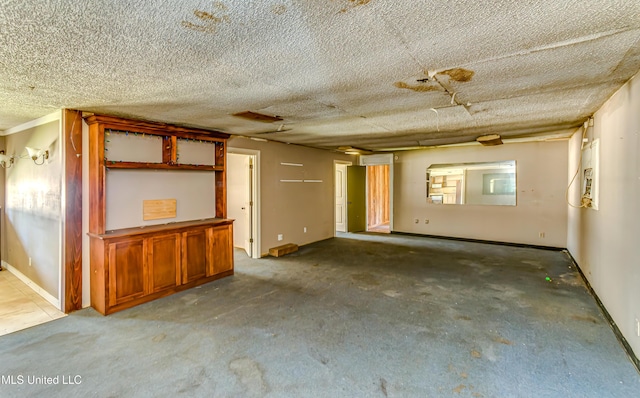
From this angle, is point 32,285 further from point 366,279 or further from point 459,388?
point 459,388

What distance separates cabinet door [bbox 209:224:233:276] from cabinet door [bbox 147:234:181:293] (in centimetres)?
52

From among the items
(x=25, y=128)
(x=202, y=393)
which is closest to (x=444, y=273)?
(x=202, y=393)

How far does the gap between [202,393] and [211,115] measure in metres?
2.76

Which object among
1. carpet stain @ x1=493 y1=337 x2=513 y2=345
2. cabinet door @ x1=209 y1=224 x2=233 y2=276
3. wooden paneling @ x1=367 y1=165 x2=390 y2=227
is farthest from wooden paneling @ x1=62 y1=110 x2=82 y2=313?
wooden paneling @ x1=367 y1=165 x2=390 y2=227

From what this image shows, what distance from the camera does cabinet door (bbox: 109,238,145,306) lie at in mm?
3262

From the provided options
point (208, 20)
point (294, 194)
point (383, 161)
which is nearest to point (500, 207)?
point (383, 161)

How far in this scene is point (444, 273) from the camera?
4.54m

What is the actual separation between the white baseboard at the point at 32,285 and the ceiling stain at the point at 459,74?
4490mm

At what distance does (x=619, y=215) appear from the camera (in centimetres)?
271

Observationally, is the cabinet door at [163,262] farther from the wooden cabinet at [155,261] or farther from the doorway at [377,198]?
the doorway at [377,198]

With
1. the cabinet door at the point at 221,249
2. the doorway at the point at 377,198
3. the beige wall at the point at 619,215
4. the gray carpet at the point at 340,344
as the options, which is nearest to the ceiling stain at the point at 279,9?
the gray carpet at the point at 340,344

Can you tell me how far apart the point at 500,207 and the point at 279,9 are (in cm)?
674

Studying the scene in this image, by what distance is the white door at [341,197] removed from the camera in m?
8.37

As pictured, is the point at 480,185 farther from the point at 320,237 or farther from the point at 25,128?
the point at 25,128
